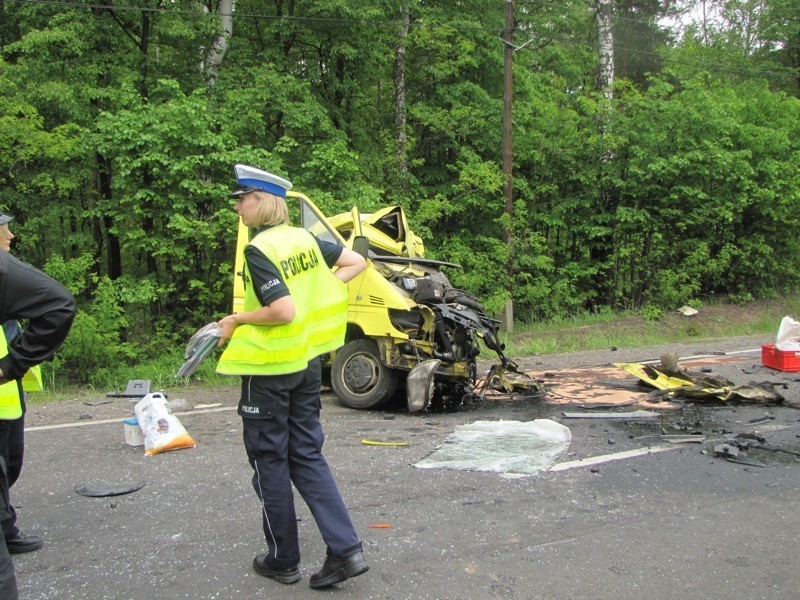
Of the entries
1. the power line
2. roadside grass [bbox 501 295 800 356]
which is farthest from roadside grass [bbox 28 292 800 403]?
the power line

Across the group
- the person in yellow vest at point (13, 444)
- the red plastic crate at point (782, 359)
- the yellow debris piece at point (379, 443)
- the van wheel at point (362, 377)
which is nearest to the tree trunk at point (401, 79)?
the red plastic crate at point (782, 359)

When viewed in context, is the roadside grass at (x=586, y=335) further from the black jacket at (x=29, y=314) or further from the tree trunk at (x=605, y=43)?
the tree trunk at (x=605, y=43)

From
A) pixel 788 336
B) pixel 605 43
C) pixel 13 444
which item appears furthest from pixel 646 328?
pixel 13 444

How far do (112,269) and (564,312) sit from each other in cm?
1096

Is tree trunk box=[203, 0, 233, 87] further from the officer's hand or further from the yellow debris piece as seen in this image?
the officer's hand

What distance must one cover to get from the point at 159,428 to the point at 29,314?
2.96 m

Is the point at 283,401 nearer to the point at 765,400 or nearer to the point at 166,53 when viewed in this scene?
the point at 765,400

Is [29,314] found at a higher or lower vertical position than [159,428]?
higher

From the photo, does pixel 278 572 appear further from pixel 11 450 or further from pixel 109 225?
pixel 109 225

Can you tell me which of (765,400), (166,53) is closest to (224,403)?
(765,400)

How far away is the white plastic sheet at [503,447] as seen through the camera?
205 inches

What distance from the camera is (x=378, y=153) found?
18.4m

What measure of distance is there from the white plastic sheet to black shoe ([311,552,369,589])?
6.44 ft

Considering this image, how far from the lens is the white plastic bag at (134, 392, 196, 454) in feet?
18.6
